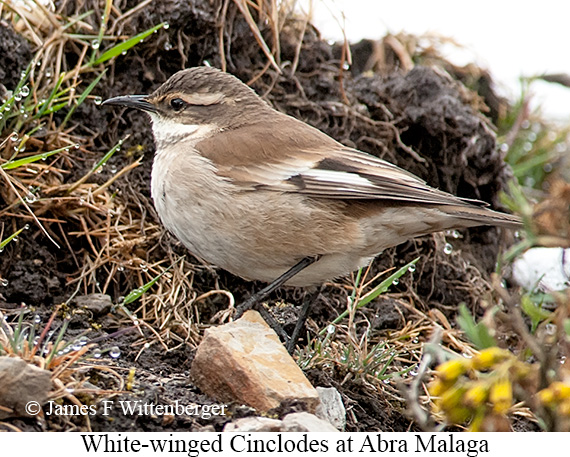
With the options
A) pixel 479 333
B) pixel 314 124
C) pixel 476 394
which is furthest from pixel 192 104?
pixel 476 394

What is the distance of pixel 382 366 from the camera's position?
5633mm

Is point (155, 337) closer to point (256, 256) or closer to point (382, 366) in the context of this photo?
point (256, 256)

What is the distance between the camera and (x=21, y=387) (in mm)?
3809

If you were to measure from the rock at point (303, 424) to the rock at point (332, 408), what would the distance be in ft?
1.52

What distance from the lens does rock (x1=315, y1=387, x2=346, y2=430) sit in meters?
4.57

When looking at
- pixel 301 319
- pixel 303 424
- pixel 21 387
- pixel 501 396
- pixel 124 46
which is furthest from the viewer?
pixel 124 46

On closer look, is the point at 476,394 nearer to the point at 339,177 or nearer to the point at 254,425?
the point at 254,425

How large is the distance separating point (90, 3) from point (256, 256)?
9.86 ft

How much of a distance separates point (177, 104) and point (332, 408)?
275cm

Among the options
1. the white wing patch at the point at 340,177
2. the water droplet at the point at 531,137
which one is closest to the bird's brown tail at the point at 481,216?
the white wing patch at the point at 340,177

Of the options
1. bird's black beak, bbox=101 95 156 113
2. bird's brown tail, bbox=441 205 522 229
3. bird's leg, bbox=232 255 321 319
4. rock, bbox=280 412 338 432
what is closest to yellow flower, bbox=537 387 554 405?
rock, bbox=280 412 338 432

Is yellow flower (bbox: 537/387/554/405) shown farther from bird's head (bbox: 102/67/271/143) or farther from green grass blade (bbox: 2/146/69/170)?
green grass blade (bbox: 2/146/69/170)

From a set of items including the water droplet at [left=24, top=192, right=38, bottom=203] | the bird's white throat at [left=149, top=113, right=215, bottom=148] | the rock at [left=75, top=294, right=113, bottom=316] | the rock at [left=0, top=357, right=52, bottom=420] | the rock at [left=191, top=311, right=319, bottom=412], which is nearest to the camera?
the rock at [left=0, top=357, right=52, bottom=420]

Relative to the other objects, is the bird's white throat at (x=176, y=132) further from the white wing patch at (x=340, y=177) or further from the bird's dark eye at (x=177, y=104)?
the white wing patch at (x=340, y=177)
